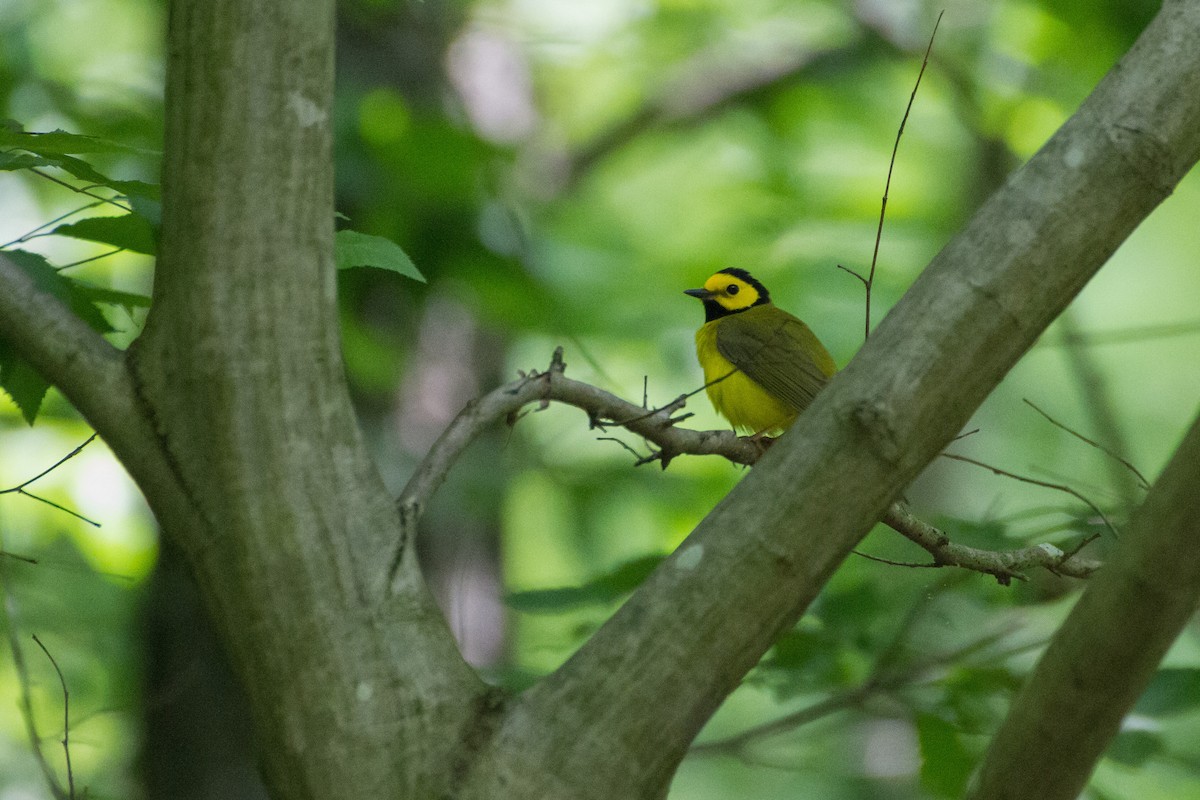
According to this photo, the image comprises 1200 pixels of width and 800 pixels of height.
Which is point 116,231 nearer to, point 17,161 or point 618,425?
point 17,161

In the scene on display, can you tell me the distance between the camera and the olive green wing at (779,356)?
5.01 m

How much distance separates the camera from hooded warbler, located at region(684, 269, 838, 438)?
5.03 m

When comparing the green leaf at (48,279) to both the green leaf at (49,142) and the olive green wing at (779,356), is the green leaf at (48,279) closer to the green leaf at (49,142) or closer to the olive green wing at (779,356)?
the green leaf at (49,142)

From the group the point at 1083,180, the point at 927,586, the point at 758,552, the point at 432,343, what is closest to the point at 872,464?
the point at 758,552

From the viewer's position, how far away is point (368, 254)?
7.59 ft

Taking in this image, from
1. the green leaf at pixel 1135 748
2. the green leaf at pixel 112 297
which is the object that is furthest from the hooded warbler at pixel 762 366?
the green leaf at pixel 112 297

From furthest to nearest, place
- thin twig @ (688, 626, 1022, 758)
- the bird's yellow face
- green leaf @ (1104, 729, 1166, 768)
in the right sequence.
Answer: the bird's yellow face
thin twig @ (688, 626, 1022, 758)
green leaf @ (1104, 729, 1166, 768)

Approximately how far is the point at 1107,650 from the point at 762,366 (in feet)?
11.4

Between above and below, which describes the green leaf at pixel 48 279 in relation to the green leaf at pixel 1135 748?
below

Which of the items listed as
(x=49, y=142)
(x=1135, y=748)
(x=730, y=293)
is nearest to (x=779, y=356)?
(x=730, y=293)

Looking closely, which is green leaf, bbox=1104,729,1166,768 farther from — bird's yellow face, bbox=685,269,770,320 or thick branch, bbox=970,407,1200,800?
bird's yellow face, bbox=685,269,770,320

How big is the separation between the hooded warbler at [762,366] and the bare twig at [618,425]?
1859 mm

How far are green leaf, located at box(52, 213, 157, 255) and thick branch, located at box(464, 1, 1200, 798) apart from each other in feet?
4.28

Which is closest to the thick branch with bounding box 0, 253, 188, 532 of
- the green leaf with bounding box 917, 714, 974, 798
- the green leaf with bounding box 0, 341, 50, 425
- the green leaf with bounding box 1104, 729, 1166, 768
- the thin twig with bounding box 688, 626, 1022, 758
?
the green leaf with bounding box 0, 341, 50, 425
